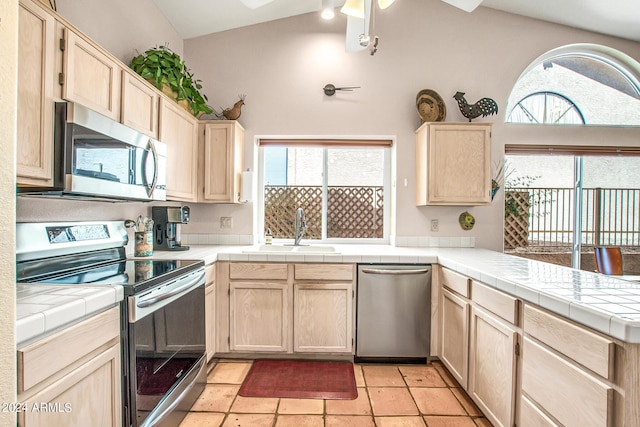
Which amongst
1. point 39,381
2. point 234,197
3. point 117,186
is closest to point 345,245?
point 234,197

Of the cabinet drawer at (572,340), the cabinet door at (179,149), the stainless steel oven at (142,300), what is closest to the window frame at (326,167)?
the cabinet door at (179,149)

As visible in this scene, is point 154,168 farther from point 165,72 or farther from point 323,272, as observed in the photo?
point 323,272

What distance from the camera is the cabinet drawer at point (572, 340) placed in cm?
101

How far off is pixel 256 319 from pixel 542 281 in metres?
1.86

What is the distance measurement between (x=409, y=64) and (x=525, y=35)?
1092 millimetres

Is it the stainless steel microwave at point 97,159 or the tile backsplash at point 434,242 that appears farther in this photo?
the tile backsplash at point 434,242

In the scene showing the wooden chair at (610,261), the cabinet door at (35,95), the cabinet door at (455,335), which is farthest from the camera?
the wooden chair at (610,261)

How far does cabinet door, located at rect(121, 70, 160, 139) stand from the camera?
5.86ft

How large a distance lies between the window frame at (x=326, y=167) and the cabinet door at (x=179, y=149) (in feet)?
2.03

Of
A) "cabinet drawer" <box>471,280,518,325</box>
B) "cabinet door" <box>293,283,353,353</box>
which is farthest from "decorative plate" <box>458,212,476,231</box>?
"cabinet door" <box>293,283,353,353</box>

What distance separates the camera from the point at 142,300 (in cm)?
133

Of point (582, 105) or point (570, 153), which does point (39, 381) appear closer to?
point (570, 153)

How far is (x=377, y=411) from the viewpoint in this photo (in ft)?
6.30

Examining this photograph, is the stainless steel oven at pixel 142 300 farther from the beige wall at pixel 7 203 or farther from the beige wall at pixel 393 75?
the beige wall at pixel 393 75
